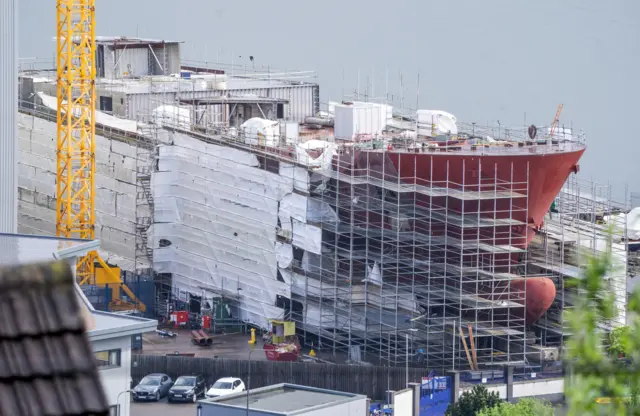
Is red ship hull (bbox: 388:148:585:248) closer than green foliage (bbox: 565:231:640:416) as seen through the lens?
No

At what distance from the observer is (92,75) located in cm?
4647

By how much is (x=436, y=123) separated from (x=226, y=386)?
12940mm

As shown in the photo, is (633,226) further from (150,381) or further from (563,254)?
(150,381)

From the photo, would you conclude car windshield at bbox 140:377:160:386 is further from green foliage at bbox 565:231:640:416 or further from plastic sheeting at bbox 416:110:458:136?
green foliage at bbox 565:231:640:416

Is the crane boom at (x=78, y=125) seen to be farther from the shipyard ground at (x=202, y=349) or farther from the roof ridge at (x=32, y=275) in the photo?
the roof ridge at (x=32, y=275)

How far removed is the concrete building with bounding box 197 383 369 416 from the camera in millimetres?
25469

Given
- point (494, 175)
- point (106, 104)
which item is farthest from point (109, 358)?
point (106, 104)

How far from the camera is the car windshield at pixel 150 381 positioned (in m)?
35.3

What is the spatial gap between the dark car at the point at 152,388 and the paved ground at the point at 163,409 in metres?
0.22

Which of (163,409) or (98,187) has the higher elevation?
(98,187)

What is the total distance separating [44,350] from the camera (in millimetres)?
5266

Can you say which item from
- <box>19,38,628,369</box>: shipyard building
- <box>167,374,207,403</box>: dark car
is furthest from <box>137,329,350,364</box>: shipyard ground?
<box>167,374,207,403</box>: dark car

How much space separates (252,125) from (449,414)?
50.9 ft

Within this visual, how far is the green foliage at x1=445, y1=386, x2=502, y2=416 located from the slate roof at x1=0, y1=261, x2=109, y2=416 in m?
26.9
